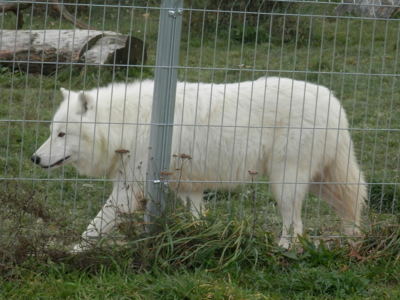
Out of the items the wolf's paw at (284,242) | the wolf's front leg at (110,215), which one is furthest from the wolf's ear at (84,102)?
the wolf's paw at (284,242)

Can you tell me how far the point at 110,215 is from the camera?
5488 millimetres

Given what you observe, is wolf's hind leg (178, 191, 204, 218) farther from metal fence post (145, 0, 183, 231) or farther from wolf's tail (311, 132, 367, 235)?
A: wolf's tail (311, 132, 367, 235)

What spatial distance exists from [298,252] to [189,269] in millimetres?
824

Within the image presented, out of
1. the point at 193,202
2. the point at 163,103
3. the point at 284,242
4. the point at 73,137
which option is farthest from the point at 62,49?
the point at 284,242

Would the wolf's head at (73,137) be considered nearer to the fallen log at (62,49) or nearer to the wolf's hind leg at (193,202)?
the wolf's hind leg at (193,202)

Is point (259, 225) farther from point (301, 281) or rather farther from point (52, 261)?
point (52, 261)

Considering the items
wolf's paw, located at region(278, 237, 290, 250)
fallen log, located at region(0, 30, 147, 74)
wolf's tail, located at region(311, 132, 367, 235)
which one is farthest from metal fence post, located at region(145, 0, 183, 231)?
fallen log, located at region(0, 30, 147, 74)

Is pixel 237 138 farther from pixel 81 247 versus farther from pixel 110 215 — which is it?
pixel 81 247

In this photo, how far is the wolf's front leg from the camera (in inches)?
198

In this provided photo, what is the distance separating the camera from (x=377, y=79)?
11266mm

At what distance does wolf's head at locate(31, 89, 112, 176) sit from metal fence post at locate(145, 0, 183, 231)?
85 centimetres

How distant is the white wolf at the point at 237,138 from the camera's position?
5.92 metres

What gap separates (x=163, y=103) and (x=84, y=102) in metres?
0.99

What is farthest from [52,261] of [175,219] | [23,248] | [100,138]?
[100,138]
